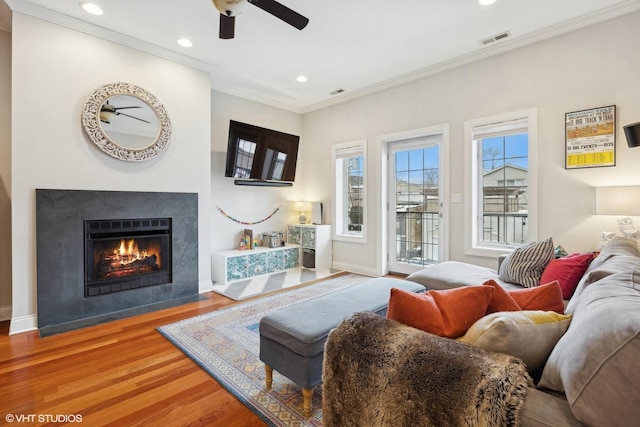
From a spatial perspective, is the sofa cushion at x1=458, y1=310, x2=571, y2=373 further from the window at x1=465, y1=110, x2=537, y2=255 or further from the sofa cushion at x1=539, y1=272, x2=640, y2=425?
the window at x1=465, y1=110, x2=537, y2=255

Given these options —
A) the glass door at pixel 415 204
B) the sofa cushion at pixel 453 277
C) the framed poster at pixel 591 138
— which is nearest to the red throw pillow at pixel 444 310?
the sofa cushion at pixel 453 277

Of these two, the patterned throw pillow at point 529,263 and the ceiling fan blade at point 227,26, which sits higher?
the ceiling fan blade at point 227,26

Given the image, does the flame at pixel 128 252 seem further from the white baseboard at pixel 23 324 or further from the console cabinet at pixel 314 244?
the console cabinet at pixel 314 244

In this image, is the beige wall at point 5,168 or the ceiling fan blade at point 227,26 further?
the beige wall at point 5,168

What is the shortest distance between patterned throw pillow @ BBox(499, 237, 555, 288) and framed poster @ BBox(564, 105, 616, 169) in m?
1.03

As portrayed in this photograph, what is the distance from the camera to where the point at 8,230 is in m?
3.06

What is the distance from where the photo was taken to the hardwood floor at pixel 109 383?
5.60 ft

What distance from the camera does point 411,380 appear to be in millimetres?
981

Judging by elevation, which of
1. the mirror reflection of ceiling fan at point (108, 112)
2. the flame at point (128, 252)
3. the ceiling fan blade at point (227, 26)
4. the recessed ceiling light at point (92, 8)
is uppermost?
the recessed ceiling light at point (92, 8)

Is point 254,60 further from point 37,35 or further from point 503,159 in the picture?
point 503,159

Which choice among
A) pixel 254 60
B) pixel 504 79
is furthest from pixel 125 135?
pixel 504 79

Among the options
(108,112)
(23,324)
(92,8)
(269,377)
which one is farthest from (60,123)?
(269,377)

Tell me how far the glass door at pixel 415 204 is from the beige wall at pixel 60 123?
304cm

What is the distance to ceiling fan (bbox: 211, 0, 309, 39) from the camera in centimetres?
192
